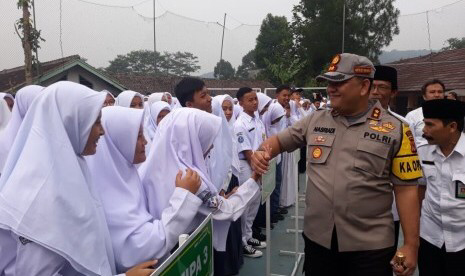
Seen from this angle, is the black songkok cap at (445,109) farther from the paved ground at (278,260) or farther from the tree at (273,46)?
the tree at (273,46)

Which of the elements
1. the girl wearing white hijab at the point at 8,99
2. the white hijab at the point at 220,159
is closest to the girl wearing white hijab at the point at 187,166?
the white hijab at the point at 220,159

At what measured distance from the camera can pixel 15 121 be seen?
3.59 meters

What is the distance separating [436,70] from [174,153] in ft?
39.8

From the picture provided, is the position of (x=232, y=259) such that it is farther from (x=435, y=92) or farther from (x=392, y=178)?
(x=435, y=92)

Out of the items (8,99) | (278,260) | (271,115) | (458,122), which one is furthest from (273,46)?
(458,122)

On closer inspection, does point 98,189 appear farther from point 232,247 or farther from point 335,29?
point 335,29

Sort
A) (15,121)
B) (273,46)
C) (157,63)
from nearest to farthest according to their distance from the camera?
(15,121) → (157,63) → (273,46)

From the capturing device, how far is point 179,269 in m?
1.34

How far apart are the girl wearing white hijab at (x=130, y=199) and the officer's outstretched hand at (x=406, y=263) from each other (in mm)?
1080

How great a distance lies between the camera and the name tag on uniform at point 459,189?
2482 millimetres

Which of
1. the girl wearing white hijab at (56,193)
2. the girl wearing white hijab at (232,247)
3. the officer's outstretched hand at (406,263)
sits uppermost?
the girl wearing white hijab at (56,193)

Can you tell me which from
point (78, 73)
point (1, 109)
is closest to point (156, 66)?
point (78, 73)

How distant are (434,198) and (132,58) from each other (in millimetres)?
7890

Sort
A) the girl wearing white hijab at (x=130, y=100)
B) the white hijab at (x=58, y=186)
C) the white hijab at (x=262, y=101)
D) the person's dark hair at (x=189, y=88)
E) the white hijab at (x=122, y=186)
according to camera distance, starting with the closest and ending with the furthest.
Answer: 1. the white hijab at (x=58, y=186)
2. the white hijab at (x=122, y=186)
3. the person's dark hair at (x=189, y=88)
4. the girl wearing white hijab at (x=130, y=100)
5. the white hijab at (x=262, y=101)
